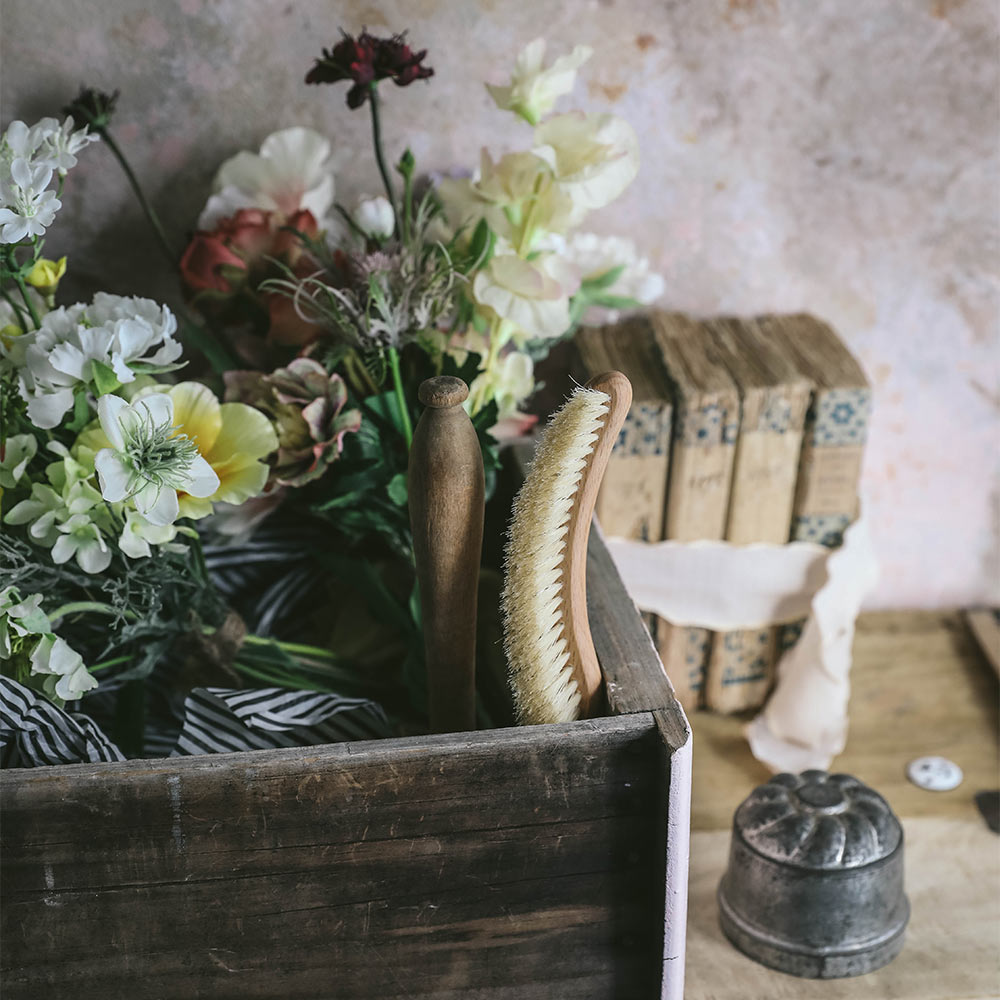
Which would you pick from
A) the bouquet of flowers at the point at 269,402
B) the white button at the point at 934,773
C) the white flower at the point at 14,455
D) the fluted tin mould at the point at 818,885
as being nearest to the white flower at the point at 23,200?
the bouquet of flowers at the point at 269,402

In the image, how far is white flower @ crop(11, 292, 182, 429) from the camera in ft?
1.74

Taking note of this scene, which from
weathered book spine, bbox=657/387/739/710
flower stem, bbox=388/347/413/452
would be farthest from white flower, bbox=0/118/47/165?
weathered book spine, bbox=657/387/739/710

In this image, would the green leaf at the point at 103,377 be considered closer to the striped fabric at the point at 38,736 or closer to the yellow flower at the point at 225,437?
the yellow flower at the point at 225,437

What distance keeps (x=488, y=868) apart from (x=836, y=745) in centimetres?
47

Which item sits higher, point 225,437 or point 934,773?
point 225,437

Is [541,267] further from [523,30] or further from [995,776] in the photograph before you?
[995,776]

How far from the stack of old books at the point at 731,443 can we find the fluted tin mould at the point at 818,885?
237 millimetres

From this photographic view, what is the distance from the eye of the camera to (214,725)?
0.56 meters

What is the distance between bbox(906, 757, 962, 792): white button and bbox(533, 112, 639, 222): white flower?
0.54 meters

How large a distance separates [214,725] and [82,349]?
0.21 meters

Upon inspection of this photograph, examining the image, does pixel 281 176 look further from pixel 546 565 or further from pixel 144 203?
pixel 546 565

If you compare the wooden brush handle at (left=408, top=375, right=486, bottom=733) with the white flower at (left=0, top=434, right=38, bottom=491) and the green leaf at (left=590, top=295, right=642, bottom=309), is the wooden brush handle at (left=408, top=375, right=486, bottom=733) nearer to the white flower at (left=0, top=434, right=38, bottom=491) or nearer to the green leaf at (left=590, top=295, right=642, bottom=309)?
the white flower at (left=0, top=434, right=38, bottom=491)

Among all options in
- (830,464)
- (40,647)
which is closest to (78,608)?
(40,647)

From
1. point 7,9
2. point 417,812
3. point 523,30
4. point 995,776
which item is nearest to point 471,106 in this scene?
point 523,30
